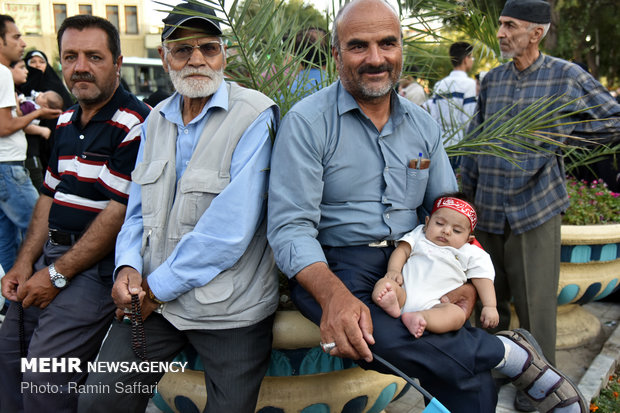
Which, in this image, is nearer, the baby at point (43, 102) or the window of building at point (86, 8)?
the window of building at point (86, 8)

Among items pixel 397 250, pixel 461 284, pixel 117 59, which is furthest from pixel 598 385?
pixel 117 59

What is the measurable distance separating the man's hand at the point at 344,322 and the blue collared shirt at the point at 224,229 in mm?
399

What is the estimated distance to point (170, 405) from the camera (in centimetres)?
240

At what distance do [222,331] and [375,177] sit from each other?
83cm

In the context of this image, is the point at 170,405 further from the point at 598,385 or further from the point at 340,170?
the point at 598,385

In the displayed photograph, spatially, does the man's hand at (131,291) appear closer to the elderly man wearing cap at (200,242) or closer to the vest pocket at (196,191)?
the elderly man wearing cap at (200,242)

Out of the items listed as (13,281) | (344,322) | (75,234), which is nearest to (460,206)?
(344,322)

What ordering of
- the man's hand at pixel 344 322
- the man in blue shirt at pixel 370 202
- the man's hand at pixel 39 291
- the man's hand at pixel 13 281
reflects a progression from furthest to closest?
the man's hand at pixel 13 281, the man's hand at pixel 39 291, the man in blue shirt at pixel 370 202, the man's hand at pixel 344 322

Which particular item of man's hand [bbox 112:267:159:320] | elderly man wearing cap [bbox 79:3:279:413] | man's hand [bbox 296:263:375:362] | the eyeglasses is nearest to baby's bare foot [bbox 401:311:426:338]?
man's hand [bbox 296:263:375:362]

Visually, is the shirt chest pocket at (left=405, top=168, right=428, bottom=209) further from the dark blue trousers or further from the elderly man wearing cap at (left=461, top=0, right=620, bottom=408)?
the elderly man wearing cap at (left=461, top=0, right=620, bottom=408)

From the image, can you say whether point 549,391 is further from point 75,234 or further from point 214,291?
point 75,234

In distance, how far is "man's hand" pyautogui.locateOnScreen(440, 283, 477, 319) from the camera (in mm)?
1993

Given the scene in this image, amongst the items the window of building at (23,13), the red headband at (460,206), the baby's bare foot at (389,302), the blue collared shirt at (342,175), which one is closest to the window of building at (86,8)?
the blue collared shirt at (342,175)

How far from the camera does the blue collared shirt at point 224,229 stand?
196 cm
